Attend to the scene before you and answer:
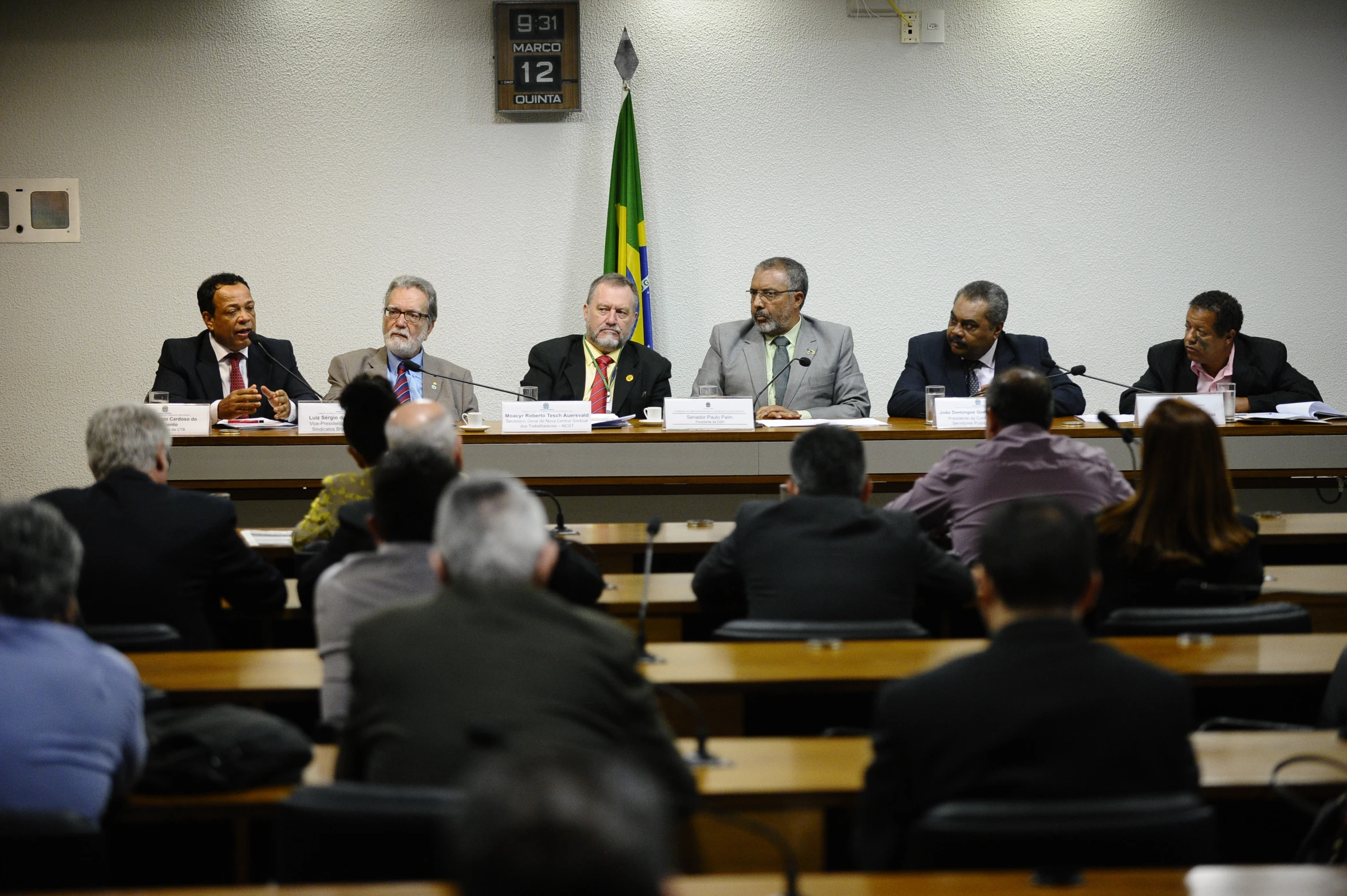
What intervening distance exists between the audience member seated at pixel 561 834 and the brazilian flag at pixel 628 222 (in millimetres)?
5976

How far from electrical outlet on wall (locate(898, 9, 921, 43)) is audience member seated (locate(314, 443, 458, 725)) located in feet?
17.0

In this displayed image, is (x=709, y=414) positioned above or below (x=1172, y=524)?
above

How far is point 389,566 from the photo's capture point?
2357mm

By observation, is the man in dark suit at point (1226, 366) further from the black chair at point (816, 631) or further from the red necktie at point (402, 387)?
the black chair at point (816, 631)

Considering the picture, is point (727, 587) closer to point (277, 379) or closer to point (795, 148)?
point (277, 379)

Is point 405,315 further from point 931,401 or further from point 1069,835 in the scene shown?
point 1069,835

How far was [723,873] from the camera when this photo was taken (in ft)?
6.57

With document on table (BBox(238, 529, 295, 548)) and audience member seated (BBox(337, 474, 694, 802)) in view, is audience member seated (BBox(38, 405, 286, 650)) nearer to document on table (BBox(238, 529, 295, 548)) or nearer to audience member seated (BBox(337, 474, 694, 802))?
document on table (BBox(238, 529, 295, 548))

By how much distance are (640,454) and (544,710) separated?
128 inches

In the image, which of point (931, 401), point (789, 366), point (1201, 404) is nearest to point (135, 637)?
point (931, 401)

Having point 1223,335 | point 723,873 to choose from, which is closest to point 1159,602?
point 723,873

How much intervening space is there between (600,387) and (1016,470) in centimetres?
262

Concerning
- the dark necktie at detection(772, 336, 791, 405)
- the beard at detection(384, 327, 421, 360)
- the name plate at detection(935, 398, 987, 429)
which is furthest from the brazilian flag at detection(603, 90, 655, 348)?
the name plate at detection(935, 398, 987, 429)

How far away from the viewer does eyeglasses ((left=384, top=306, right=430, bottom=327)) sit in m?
5.62
